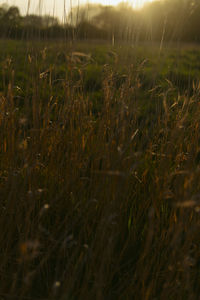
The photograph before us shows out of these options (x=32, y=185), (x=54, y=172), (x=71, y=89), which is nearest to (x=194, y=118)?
(x=71, y=89)

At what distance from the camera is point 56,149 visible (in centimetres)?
154

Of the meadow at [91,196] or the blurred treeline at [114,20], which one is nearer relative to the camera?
the meadow at [91,196]

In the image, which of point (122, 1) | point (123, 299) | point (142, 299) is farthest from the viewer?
point (122, 1)

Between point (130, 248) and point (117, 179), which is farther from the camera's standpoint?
point (130, 248)

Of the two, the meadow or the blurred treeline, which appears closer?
the meadow

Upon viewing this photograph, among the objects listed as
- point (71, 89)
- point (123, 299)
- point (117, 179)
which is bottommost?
point (123, 299)

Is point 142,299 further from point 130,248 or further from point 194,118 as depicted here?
point 194,118

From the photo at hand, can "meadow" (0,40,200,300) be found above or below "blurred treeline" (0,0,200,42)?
below

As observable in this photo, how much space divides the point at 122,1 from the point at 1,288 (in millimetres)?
1368

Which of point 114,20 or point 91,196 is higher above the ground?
point 114,20

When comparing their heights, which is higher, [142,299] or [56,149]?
[56,149]

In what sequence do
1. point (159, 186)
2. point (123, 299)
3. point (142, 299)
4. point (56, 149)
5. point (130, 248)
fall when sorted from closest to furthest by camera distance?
point (142, 299)
point (123, 299)
point (159, 186)
point (130, 248)
point (56, 149)

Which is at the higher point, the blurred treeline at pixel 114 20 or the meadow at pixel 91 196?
the blurred treeline at pixel 114 20

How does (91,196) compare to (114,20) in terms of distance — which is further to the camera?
(114,20)
